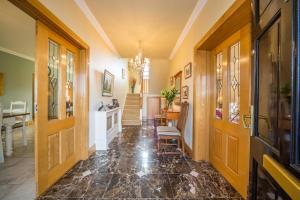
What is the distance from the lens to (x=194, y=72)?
9.91 ft

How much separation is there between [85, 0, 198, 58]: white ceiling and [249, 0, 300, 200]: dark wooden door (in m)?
2.05

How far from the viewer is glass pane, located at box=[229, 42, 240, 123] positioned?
85.0 inches

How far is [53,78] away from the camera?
2.28 m

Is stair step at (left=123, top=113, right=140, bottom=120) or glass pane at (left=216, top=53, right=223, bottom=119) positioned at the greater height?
glass pane at (left=216, top=53, right=223, bottom=119)

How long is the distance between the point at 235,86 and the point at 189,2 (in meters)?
1.51

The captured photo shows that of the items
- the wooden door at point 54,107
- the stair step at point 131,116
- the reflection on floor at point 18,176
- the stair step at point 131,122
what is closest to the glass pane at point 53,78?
the wooden door at point 54,107

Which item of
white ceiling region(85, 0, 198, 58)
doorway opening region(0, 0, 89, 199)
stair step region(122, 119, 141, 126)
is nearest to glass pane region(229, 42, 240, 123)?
white ceiling region(85, 0, 198, 58)

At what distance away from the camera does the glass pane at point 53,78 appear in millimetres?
2193

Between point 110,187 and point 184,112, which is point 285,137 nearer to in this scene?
point 110,187

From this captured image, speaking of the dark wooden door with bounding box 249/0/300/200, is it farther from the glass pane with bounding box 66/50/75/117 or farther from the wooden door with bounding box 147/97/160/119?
the wooden door with bounding box 147/97/160/119

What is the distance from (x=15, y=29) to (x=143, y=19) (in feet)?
9.61

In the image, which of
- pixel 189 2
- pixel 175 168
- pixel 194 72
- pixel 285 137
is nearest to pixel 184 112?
pixel 194 72

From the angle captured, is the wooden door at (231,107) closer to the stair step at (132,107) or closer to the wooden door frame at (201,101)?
the wooden door frame at (201,101)

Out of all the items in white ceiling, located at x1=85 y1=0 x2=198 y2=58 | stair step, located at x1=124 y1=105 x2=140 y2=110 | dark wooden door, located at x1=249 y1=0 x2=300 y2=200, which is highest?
white ceiling, located at x1=85 y1=0 x2=198 y2=58
